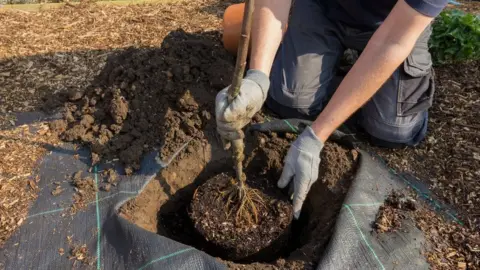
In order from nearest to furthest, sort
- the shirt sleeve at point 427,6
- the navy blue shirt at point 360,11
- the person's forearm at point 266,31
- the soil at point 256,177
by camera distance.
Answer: the shirt sleeve at point 427,6
the soil at point 256,177
the person's forearm at point 266,31
the navy blue shirt at point 360,11

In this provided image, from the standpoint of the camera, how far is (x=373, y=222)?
1984 millimetres

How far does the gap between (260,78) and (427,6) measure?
80 centimetres

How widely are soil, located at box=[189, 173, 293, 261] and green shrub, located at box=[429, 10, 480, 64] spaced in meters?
1.91

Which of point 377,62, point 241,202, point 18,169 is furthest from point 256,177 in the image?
point 18,169

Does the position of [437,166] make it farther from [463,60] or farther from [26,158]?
[26,158]

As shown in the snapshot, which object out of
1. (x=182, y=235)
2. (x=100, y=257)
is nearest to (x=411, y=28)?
(x=182, y=235)

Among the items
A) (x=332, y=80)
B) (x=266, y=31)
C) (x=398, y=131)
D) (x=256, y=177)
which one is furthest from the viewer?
(x=332, y=80)

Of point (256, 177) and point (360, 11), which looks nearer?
point (256, 177)

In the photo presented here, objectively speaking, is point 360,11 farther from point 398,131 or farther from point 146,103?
point 146,103

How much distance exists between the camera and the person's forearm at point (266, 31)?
87.4 inches

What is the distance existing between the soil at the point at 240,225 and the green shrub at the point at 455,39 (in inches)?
75.3

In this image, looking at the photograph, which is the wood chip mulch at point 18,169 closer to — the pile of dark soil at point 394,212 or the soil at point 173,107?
the soil at point 173,107

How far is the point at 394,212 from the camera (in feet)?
6.73

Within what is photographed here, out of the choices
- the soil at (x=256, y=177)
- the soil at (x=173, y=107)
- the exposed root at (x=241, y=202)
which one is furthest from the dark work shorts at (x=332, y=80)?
the exposed root at (x=241, y=202)
